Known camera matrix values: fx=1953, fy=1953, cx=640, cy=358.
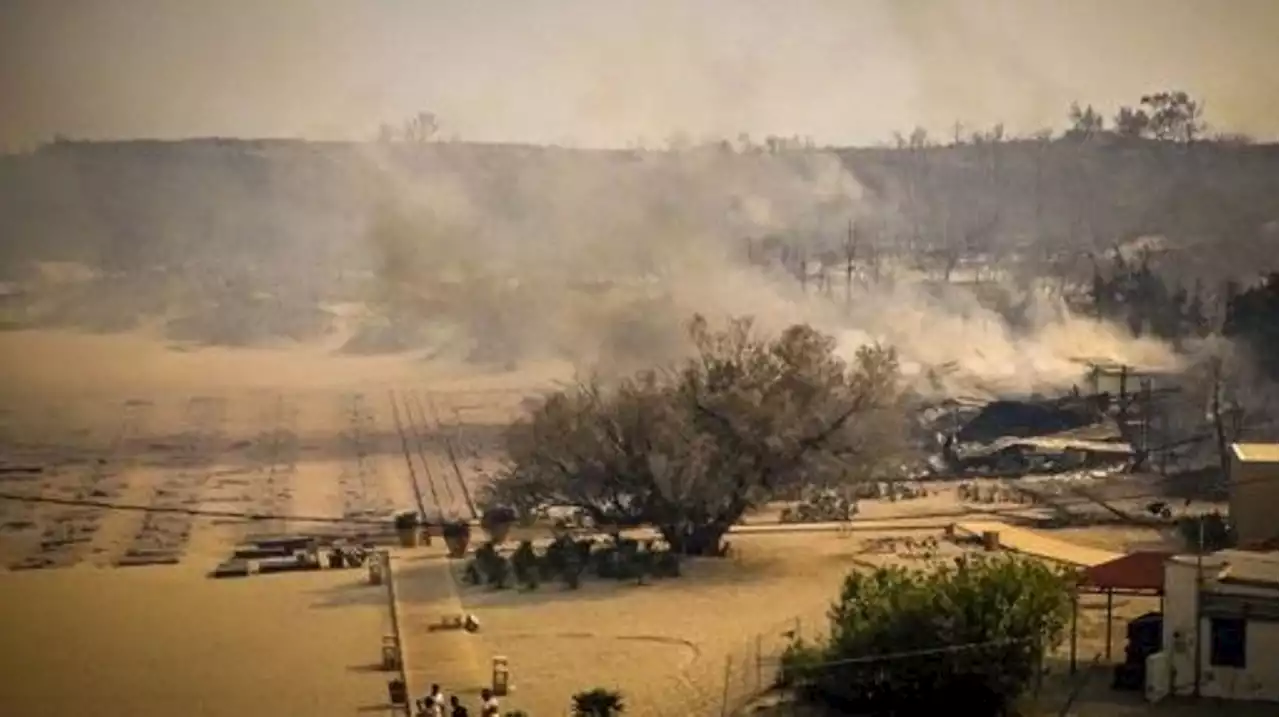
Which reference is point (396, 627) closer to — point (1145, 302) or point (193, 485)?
point (193, 485)

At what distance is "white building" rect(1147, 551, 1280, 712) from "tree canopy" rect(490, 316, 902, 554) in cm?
127

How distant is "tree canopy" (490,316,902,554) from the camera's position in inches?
279

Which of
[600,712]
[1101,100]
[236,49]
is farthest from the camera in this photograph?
→ [1101,100]

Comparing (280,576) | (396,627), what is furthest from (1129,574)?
(280,576)

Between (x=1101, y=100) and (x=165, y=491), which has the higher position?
(x=1101, y=100)

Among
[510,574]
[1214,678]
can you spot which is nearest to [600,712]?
[510,574]

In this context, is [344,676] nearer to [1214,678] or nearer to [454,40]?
[454,40]

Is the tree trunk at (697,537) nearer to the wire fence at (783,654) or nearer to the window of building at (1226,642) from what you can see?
the wire fence at (783,654)

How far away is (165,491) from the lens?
22.5 ft

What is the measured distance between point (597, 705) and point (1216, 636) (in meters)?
2.07

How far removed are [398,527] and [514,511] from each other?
0.43 meters

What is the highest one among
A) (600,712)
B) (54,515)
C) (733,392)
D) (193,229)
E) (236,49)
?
(236,49)

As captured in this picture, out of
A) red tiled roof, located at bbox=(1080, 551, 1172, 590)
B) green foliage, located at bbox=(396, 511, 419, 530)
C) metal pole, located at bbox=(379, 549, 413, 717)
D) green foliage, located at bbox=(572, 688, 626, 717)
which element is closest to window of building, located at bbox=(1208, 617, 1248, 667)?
red tiled roof, located at bbox=(1080, 551, 1172, 590)

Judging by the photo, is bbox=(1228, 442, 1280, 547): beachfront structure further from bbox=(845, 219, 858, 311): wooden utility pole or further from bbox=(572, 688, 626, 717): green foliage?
bbox=(572, 688, 626, 717): green foliage
